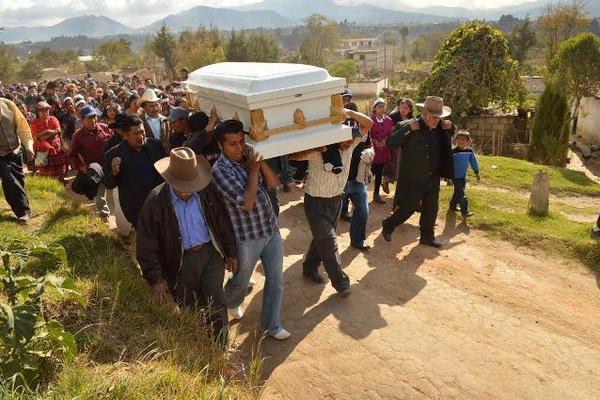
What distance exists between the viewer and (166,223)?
3.27m

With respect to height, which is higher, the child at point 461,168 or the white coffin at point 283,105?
the white coffin at point 283,105

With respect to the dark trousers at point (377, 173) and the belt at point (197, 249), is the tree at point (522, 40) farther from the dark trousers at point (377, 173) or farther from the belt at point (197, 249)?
the belt at point (197, 249)

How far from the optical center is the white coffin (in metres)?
3.27

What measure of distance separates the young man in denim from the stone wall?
12719 millimetres

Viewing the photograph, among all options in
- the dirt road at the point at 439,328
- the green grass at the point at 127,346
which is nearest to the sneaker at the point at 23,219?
the green grass at the point at 127,346

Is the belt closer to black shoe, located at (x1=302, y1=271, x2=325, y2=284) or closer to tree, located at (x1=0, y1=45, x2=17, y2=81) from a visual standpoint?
black shoe, located at (x1=302, y1=271, x2=325, y2=284)

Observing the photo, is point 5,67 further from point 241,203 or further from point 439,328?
point 439,328

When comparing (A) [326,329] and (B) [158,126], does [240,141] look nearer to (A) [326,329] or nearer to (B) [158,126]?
(A) [326,329]

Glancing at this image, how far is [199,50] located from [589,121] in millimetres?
31192

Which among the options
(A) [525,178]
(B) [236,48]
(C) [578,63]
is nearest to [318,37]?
(B) [236,48]

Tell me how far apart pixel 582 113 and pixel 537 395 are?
20068 millimetres

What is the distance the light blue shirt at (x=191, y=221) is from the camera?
332 cm

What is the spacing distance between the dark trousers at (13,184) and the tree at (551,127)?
12973mm

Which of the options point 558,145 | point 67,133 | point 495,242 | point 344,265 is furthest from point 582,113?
point 67,133
